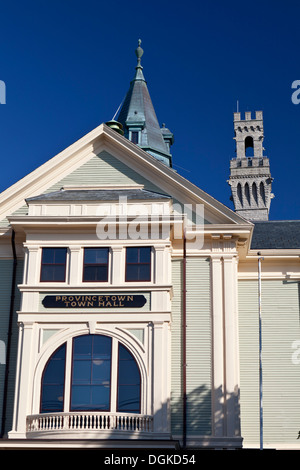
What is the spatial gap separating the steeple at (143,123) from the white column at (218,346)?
2297 cm

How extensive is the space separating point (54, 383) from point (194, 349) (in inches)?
201

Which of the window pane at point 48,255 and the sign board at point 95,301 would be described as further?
the window pane at point 48,255

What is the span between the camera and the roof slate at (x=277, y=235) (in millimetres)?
31031

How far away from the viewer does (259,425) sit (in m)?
26.6

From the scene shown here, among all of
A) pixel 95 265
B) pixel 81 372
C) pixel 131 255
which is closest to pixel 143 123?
pixel 131 255

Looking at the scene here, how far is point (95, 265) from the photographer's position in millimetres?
26109

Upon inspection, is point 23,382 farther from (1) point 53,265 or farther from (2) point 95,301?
(1) point 53,265

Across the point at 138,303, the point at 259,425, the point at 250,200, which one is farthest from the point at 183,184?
the point at 250,200

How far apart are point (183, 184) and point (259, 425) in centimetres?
929

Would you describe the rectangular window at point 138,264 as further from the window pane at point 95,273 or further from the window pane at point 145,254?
the window pane at point 95,273

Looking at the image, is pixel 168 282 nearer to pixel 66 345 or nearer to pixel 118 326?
pixel 118 326

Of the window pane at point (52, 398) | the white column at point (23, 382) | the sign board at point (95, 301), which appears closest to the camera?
the white column at point (23, 382)

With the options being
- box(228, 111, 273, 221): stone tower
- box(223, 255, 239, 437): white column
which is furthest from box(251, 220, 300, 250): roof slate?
box(228, 111, 273, 221): stone tower

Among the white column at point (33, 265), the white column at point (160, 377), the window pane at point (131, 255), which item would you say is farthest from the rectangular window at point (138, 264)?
the white column at point (33, 265)
